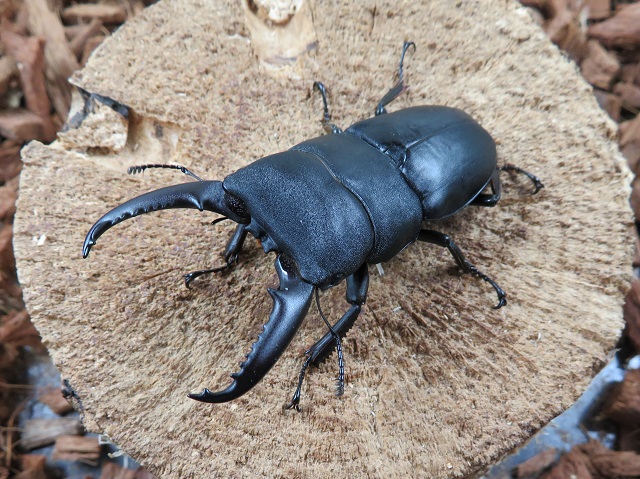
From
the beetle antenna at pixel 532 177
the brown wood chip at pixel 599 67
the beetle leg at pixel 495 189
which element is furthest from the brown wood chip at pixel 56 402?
the brown wood chip at pixel 599 67

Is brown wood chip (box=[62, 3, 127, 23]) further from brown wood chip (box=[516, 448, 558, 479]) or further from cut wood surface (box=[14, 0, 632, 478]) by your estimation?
brown wood chip (box=[516, 448, 558, 479])

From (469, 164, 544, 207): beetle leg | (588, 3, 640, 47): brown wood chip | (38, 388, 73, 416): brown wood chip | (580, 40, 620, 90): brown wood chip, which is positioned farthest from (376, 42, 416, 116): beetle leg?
(38, 388, 73, 416): brown wood chip

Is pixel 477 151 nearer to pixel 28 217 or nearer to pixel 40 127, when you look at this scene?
pixel 28 217

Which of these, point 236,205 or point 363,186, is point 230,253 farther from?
point 363,186

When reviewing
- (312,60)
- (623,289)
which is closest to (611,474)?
(623,289)

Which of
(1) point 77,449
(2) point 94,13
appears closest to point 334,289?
(1) point 77,449
